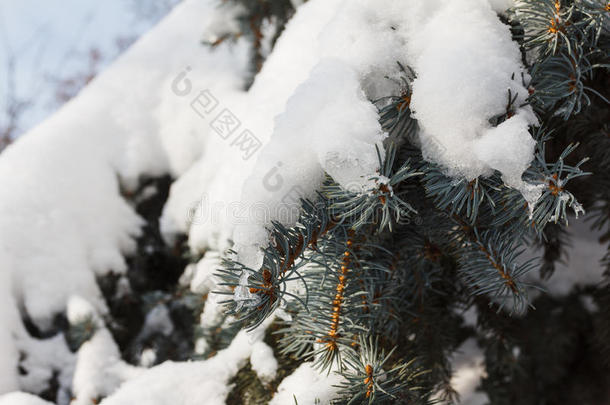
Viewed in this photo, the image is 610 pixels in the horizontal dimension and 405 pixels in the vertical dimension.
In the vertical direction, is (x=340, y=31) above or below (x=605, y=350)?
above

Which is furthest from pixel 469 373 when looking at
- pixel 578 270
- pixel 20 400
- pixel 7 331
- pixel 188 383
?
pixel 7 331

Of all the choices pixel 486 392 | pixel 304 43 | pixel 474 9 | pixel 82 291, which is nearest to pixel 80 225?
pixel 82 291

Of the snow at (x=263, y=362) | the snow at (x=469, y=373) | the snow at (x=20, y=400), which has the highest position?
the snow at (x=20, y=400)

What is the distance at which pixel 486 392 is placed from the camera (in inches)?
44.1

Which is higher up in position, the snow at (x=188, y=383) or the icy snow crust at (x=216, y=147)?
the icy snow crust at (x=216, y=147)

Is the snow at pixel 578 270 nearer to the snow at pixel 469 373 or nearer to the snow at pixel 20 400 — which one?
the snow at pixel 469 373

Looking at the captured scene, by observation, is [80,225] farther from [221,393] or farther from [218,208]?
[221,393]

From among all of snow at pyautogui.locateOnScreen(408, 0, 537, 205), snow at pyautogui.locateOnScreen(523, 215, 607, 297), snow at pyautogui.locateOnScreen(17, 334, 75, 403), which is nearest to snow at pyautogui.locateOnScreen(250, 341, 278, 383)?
snow at pyautogui.locateOnScreen(408, 0, 537, 205)

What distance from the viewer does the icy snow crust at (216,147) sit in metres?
0.48

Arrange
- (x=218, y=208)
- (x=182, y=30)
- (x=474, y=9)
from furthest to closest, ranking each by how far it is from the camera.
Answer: (x=182, y=30), (x=218, y=208), (x=474, y=9)

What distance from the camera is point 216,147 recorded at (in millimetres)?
1191

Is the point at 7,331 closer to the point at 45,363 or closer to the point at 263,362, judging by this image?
the point at 45,363

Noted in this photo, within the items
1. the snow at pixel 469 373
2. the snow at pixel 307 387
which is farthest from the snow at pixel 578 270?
the snow at pixel 307 387

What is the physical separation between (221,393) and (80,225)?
789mm
